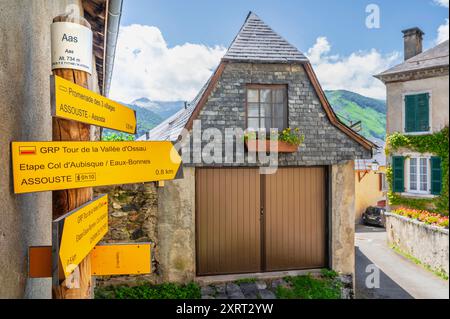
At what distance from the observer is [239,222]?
3500 millimetres

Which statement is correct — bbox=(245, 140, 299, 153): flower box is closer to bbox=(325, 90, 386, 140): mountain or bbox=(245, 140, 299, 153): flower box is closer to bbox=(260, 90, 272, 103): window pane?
bbox=(260, 90, 272, 103): window pane

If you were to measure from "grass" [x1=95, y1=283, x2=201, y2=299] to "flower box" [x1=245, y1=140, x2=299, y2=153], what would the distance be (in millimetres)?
1796

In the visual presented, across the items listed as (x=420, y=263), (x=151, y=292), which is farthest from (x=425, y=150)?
(x=151, y=292)

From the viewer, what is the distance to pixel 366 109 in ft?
3.98

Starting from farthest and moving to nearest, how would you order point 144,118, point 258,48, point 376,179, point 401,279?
point 258,48 → point 144,118 → point 376,179 → point 401,279

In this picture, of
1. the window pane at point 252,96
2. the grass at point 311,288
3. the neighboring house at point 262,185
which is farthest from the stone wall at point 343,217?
the window pane at point 252,96

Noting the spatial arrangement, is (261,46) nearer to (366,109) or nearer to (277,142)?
(277,142)

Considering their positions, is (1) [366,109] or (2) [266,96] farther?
(2) [266,96]

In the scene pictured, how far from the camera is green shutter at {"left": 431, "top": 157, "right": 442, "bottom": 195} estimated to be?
0.94m

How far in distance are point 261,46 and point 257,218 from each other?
84.4 inches

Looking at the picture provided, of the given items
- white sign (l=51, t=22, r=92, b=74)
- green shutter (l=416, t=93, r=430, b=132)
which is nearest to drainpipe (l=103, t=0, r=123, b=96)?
white sign (l=51, t=22, r=92, b=74)

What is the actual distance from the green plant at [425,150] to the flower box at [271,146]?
2.06m
